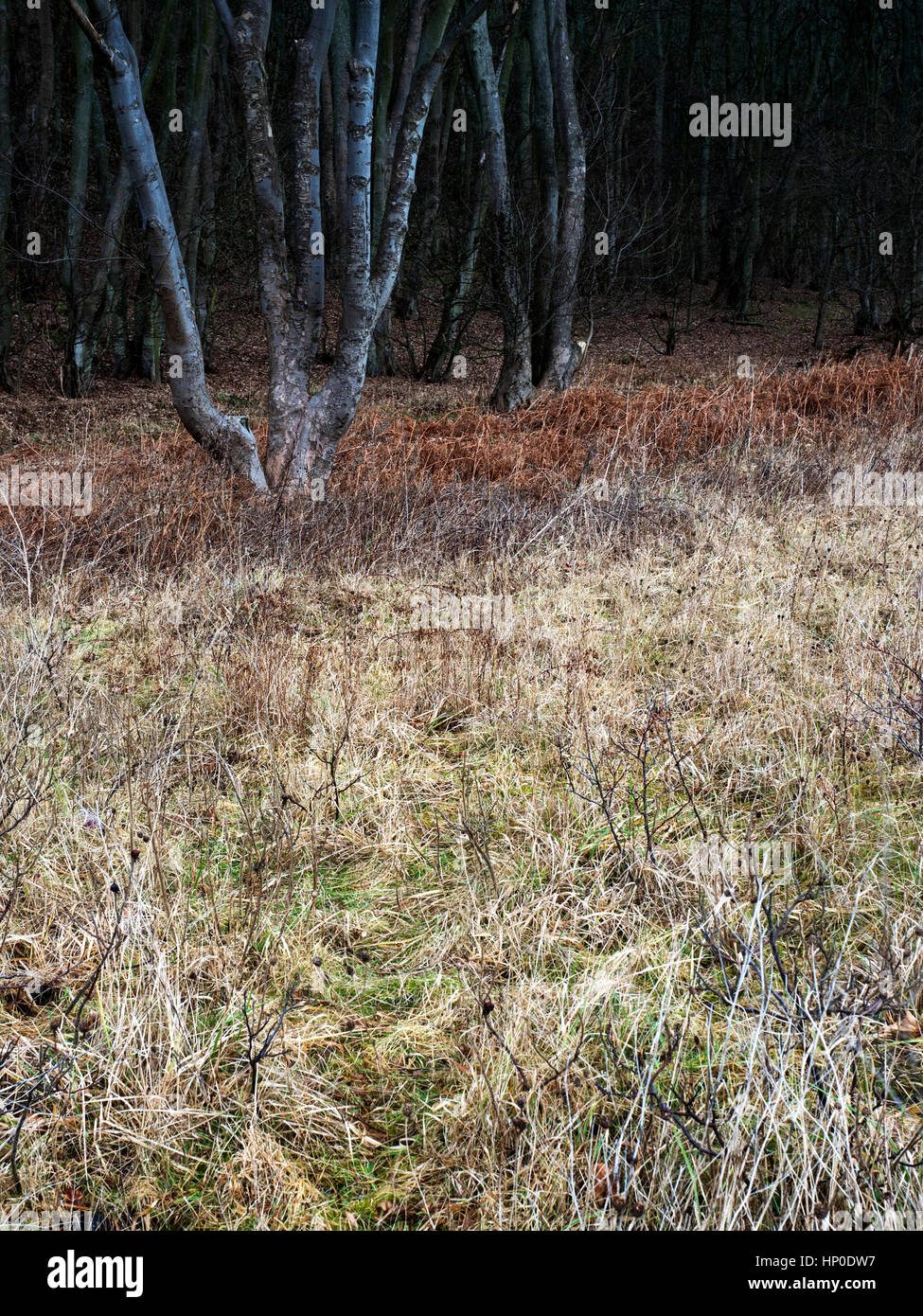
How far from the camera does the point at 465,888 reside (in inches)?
88.0

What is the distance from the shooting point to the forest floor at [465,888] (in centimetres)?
149

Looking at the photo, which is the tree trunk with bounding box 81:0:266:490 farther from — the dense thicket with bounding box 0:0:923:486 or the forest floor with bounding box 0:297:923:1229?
the forest floor with bounding box 0:297:923:1229

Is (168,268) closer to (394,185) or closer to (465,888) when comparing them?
(394,185)

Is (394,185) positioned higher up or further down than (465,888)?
higher up

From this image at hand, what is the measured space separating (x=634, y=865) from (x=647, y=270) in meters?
20.3

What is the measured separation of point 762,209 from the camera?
21.4m

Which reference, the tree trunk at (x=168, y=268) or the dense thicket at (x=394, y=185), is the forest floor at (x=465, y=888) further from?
the dense thicket at (x=394, y=185)

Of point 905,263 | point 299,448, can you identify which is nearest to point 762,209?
point 905,263

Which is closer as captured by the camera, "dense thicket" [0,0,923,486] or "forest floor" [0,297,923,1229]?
"forest floor" [0,297,923,1229]

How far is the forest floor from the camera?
1.49 metres

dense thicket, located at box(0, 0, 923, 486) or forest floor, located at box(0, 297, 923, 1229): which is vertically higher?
dense thicket, located at box(0, 0, 923, 486)

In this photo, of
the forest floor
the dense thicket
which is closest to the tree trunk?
the dense thicket

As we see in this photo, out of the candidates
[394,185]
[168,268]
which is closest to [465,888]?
[168,268]
